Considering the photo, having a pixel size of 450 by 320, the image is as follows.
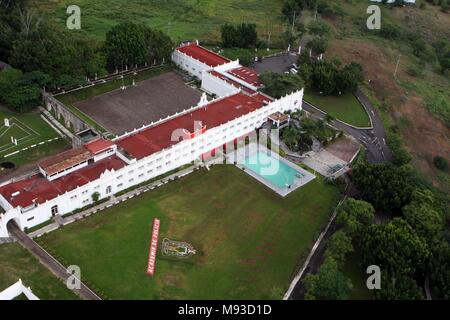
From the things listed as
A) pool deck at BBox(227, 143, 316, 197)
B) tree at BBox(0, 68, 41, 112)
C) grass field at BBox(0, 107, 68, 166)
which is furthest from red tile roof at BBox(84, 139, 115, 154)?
tree at BBox(0, 68, 41, 112)

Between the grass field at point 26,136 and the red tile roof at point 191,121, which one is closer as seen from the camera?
the red tile roof at point 191,121

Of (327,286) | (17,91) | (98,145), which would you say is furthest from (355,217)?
(17,91)

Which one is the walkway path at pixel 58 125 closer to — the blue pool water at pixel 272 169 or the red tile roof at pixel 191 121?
the red tile roof at pixel 191 121

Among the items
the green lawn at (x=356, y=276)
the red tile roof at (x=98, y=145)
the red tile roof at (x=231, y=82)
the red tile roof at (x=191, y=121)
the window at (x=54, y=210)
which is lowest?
the green lawn at (x=356, y=276)

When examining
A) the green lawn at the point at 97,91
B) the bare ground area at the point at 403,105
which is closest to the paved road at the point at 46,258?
the green lawn at the point at 97,91

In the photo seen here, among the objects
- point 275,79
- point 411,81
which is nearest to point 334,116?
point 275,79

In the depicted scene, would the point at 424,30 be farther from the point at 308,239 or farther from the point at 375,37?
the point at 308,239
